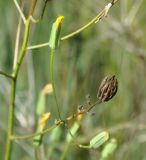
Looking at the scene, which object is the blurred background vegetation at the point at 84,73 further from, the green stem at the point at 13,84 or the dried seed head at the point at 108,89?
the dried seed head at the point at 108,89

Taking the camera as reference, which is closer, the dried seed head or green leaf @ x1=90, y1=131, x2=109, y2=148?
the dried seed head

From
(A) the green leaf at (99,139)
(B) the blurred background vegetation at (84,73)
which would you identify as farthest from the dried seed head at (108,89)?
(B) the blurred background vegetation at (84,73)

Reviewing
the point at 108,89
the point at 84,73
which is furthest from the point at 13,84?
the point at 84,73

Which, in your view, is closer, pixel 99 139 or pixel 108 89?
pixel 108 89

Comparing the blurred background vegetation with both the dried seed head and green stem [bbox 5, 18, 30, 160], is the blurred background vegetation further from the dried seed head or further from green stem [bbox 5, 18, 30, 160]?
the dried seed head

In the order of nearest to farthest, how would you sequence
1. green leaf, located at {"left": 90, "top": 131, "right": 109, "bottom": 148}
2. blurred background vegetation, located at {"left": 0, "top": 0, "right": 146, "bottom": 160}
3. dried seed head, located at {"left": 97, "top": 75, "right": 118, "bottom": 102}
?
dried seed head, located at {"left": 97, "top": 75, "right": 118, "bottom": 102} → green leaf, located at {"left": 90, "top": 131, "right": 109, "bottom": 148} → blurred background vegetation, located at {"left": 0, "top": 0, "right": 146, "bottom": 160}

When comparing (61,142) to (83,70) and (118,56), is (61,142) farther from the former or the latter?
(118,56)

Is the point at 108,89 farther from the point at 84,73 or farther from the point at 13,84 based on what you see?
the point at 84,73

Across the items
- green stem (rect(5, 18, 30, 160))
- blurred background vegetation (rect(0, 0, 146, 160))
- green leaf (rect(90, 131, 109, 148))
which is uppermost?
A: blurred background vegetation (rect(0, 0, 146, 160))

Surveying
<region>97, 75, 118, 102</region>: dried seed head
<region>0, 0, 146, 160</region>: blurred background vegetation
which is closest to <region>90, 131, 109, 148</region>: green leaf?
<region>97, 75, 118, 102</region>: dried seed head

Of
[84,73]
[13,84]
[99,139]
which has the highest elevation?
[84,73]
